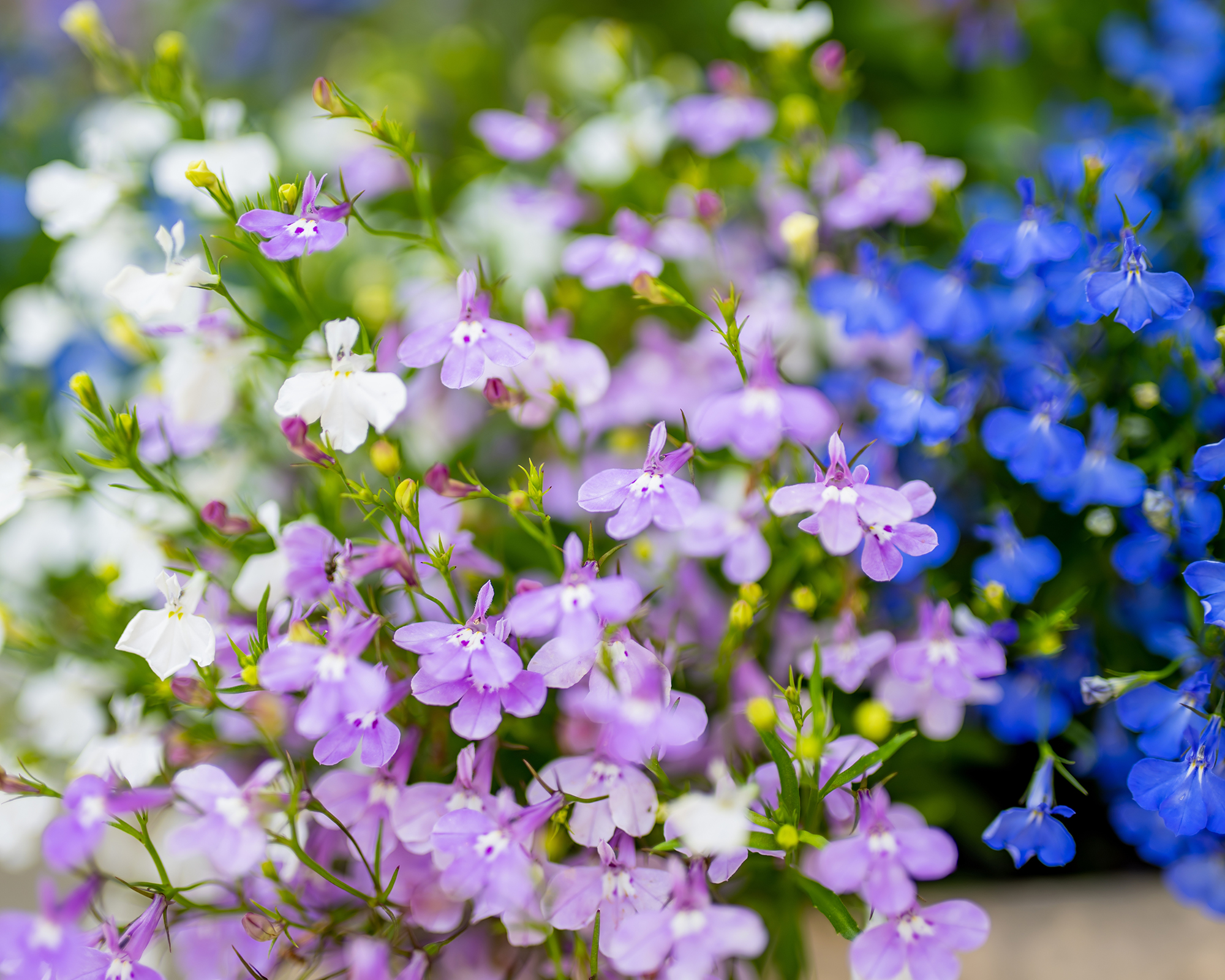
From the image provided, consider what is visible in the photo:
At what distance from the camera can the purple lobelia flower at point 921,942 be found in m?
0.58

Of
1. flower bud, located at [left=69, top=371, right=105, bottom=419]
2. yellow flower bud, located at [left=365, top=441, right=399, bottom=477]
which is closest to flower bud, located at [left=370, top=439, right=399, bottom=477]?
yellow flower bud, located at [left=365, top=441, right=399, bottom=477]

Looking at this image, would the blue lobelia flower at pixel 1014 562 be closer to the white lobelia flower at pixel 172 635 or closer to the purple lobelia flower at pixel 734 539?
the purple lobelia flower at pixel 734 539

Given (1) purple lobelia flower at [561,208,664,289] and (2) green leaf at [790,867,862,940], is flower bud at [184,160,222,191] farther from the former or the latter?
(2) green leaf at [790,867,862,940]

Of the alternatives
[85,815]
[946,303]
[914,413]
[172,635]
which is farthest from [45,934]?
[946,303]

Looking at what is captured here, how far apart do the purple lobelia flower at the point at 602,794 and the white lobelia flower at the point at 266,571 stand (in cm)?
25

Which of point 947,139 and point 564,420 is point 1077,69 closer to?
point 947,139

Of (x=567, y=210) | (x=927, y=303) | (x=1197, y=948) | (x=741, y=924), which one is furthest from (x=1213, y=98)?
(x=741, y=924)

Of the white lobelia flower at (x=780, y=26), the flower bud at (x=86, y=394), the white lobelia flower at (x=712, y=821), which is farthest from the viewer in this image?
the white lobelia flower at (x=780, y=26)

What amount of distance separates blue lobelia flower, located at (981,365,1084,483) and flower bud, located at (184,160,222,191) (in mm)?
627

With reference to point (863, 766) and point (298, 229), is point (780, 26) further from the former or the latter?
point (863, 766)

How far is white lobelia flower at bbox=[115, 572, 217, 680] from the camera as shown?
0.62m

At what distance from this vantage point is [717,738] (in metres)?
0.77

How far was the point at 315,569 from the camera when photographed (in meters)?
0.61

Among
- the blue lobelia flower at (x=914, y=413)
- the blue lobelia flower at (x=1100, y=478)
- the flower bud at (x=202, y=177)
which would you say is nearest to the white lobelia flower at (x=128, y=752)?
the flower bud at (x=202, y=177)
